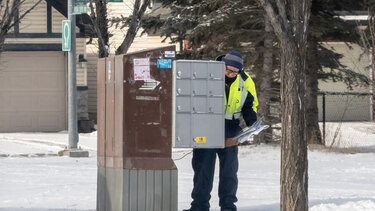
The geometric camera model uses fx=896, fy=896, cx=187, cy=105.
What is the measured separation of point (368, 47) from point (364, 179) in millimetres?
6061

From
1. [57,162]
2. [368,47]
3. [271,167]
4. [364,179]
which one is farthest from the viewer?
[368,47]

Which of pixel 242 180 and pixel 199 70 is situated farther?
pixel 242 180

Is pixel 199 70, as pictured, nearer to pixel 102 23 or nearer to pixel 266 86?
pixel 266 86

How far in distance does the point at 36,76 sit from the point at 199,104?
2028cm

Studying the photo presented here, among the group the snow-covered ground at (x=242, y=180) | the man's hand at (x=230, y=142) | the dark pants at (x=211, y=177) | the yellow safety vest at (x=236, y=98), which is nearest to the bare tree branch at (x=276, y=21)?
the yellow safety vest at (x=236, y=98)

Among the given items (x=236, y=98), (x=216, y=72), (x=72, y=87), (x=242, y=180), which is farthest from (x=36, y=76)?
(x=216, y=72)

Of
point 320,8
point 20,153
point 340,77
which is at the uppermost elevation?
point 320,8

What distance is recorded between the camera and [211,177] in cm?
885

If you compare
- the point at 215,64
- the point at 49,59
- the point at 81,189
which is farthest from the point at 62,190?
the point at 49,59

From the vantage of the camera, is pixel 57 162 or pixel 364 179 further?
pixel 57 162

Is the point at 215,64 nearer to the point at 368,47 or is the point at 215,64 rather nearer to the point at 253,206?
the point at 253,206

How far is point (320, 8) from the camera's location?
19.2 metres

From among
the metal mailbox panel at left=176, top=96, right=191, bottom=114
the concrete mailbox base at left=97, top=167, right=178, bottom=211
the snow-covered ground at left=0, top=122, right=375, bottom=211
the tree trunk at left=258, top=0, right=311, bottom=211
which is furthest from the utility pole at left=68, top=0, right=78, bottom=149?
the tree trunk at left=258, top=0, right=311, bottom=211

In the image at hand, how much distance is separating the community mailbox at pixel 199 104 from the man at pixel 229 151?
0.29m
